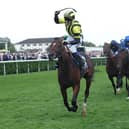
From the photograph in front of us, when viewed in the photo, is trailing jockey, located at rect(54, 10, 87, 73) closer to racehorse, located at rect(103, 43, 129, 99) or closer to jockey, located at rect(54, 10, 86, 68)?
jockey, located at rect(54, 10, 86, 68)

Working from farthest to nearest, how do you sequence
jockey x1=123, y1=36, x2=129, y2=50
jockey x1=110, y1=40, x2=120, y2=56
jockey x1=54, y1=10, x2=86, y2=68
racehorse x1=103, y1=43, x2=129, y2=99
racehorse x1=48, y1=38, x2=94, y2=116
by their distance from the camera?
jockey x1=110, y1=40, x2=120, y2=56
jockey x1=123, y1=36, x2=129, y2=50
racehorse x1=103, y1=43, x2=129, y2=99
jockey x1=54, y1=10, x2=86, y2=68
racehorse x1=48, y1=38, x2=94, y2=116

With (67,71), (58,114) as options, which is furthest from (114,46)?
(67,71)

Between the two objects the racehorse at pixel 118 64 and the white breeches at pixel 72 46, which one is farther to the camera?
the racehorse at pixel 118 64

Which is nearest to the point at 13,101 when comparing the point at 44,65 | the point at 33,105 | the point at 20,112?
the point at 33,105

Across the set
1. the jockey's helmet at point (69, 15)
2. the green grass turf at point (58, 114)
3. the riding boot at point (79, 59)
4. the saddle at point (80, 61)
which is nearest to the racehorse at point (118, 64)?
the green grass turf at point (58, 114)

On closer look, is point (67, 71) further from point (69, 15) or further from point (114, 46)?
point (114, 46)

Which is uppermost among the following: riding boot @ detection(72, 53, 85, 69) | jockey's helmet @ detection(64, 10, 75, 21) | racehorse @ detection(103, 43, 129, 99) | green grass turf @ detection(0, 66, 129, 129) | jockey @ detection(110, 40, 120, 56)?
jockey's helmet @ detection(64, 10, 75, 21)

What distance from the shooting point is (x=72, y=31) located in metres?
9.45

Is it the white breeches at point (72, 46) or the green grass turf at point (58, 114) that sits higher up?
the white breeches at point (72, 46)

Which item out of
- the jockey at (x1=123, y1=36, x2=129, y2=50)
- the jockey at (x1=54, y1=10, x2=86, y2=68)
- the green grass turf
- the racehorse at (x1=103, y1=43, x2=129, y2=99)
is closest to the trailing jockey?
the jockey at (x1=54, y1=10, x2=86, y2=68)

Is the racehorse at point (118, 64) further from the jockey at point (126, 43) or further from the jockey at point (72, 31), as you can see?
the jockey at point (72, 31)

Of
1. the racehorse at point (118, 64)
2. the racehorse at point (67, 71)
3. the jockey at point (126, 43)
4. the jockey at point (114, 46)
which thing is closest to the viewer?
the racehorse at point (67, 71)

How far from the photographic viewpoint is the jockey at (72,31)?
9.38 meters

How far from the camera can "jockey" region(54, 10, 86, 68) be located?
9383 millimetres
